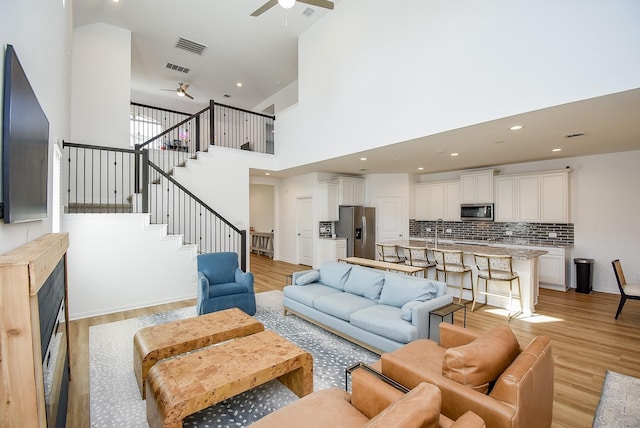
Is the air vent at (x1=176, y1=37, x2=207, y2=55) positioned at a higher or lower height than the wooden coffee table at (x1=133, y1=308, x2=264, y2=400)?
higher

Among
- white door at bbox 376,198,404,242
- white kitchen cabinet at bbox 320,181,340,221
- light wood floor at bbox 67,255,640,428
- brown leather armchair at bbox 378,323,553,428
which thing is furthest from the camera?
white door at bbox 376,198,404,242

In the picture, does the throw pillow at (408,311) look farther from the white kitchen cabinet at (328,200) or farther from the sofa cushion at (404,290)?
the white kitchen cabinet at (328,200)

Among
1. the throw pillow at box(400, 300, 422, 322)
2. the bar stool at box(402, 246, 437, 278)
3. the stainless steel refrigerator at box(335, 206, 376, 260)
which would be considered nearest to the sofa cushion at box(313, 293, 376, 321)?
the throw pillow at box(400, 300, 422, 322)

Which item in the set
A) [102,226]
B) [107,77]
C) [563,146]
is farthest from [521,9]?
[107,77]

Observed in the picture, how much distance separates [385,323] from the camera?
2.92m

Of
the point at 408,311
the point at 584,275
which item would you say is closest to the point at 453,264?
the point at 408,311

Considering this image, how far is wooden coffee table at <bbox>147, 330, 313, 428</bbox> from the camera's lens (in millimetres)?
1846

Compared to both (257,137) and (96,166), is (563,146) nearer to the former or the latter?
(257,137)

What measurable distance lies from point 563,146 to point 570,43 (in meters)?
2.71

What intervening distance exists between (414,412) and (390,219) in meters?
7.56

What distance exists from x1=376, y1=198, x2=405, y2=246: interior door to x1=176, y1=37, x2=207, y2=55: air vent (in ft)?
19.9

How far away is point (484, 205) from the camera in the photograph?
690 centimetres

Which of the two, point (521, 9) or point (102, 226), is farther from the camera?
point (102, 226)

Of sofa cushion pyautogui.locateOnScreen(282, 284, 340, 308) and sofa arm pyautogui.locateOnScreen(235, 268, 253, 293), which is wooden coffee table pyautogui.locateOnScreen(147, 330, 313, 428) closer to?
sofa cushion pyautogui.locateOnScreen(282, 284, 340, 308)
